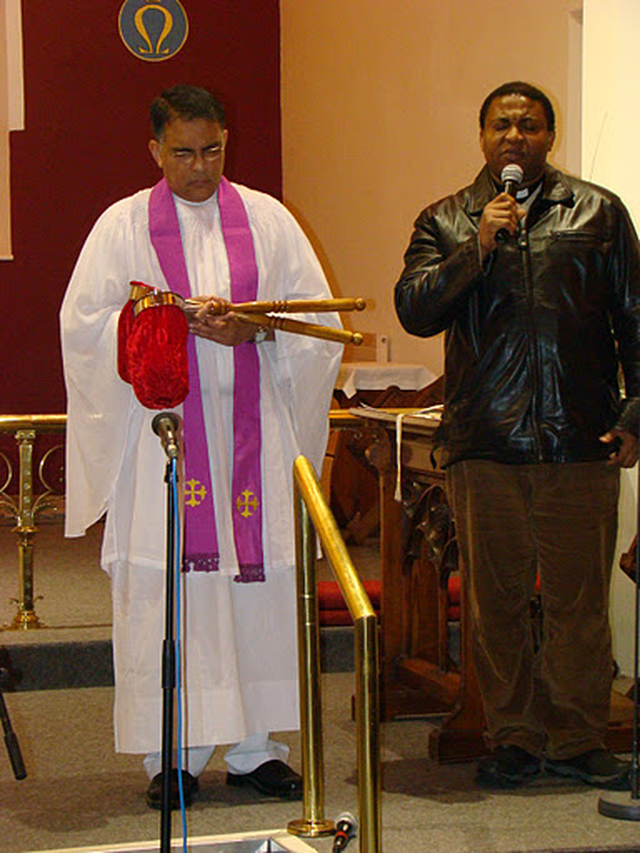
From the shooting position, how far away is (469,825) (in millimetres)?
3131

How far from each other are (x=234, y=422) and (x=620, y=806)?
1346 mm

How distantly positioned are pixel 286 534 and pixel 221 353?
50cm

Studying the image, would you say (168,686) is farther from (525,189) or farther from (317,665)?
(525,189)

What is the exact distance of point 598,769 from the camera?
340 cm

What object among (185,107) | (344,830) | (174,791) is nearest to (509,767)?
(344,830)

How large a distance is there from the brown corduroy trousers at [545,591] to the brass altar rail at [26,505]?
174 centimetres

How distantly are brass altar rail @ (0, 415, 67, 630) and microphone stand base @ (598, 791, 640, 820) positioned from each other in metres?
2.26

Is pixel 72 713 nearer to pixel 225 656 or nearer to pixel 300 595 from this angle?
pixel 225 656

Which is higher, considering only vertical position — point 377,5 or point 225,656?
point 377,5

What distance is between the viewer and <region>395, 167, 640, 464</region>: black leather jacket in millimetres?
3381

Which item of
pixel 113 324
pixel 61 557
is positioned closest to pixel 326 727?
pixel 113 324

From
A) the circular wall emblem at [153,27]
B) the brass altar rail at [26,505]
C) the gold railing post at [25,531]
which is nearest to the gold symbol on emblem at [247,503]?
the brass altar rail at [26,505]

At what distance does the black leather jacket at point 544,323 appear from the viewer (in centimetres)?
338

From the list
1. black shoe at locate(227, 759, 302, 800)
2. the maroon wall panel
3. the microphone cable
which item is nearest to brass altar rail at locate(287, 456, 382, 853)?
the microphone cable
